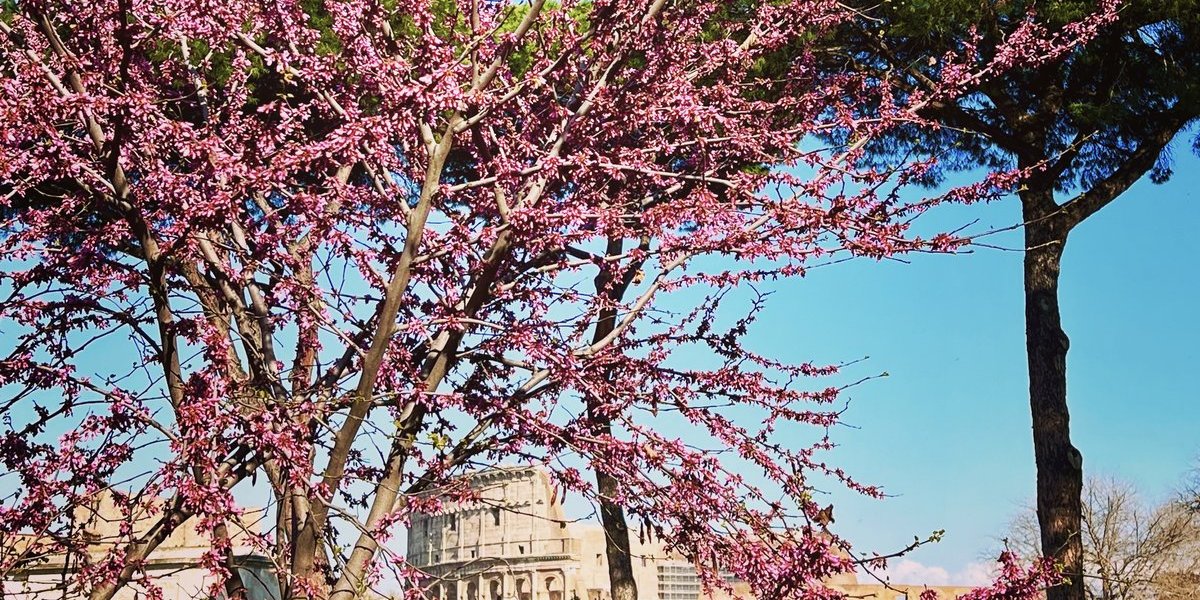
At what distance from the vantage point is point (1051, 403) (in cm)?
1232

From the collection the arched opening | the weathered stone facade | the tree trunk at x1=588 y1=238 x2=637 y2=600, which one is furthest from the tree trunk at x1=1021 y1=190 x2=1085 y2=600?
the arched opening

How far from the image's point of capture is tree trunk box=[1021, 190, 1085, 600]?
11.8 m

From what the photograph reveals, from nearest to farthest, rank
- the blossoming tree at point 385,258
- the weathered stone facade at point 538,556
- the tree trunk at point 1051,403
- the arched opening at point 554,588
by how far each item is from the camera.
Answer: the blossoming tree at point 385,258, the tree trunk at point 1051,403, the weathered stone facade at point 538,556, the arched opening at point 554,588

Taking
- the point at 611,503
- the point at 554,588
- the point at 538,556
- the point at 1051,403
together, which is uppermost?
the point at 538,556

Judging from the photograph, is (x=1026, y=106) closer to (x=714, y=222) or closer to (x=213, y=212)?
(x=714, y=222)

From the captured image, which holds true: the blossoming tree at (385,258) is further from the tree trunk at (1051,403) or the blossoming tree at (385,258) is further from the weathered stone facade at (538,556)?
the weathered stone facade at (538,556)

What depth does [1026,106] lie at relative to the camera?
14367 millimetres

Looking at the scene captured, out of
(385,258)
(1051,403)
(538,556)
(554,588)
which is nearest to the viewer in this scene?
(385,258)

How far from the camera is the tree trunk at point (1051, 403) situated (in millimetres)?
11773

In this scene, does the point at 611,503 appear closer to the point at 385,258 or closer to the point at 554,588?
the point at 385,258

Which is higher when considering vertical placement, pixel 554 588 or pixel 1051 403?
pixel 554 588

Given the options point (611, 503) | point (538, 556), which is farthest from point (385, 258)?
point (538, 556)

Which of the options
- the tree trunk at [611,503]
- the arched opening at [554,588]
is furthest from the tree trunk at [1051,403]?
the arched opening at [554,588]

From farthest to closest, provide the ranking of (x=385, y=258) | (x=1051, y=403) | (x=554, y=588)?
(x=554, y=588) < (x=1051, y=403) < (x=385, y=258)
